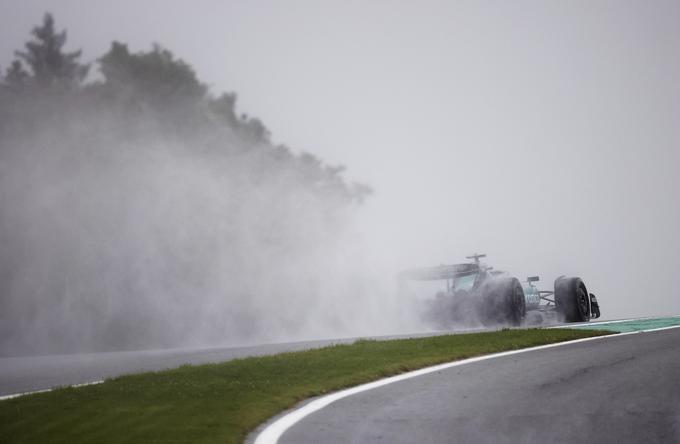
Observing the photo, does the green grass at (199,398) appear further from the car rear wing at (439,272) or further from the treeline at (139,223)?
the treeline at (139,223)

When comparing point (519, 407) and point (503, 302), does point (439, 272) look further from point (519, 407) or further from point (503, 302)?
point (519, 407)

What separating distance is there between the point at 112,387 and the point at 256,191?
2696 centimetres

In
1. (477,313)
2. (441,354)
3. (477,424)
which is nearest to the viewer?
(477,424)

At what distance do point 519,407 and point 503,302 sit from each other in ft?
54.1

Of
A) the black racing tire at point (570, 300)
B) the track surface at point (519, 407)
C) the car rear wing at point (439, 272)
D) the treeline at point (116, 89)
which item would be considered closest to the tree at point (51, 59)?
the treeline at point (116, 89)

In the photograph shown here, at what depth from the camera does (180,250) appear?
32188mm

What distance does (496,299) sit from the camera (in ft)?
78.8

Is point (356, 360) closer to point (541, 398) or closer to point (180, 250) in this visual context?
point (541, 398)

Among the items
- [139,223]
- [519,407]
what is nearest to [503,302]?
[139,223]

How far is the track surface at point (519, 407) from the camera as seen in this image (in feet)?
21.0

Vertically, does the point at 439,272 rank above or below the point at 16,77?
below

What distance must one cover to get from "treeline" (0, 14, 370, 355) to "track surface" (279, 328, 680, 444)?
19644 millimetres

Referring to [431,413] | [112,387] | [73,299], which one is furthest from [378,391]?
[73,299]

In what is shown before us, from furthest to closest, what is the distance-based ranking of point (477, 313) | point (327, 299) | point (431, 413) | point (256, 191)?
point (256, 191)
point (327, 299)
point (477, 313)
point (431, 413)
